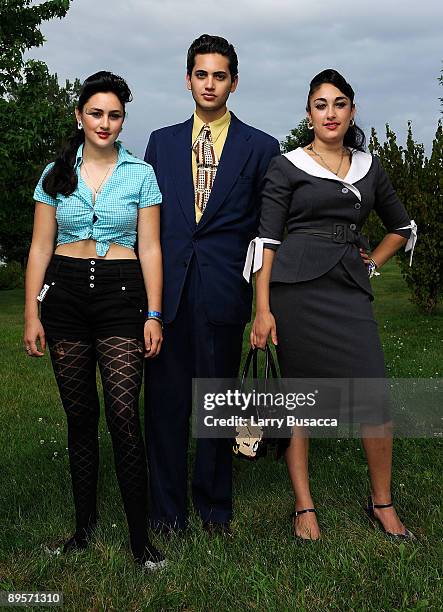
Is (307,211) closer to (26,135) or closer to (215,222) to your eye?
(215,222)

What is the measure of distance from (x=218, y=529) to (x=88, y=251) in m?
1.92

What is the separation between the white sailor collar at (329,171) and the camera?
3965mm

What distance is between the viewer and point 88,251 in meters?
3.73

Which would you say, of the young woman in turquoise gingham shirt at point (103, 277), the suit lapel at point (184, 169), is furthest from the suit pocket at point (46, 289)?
the suit lapel at point (184, 169)

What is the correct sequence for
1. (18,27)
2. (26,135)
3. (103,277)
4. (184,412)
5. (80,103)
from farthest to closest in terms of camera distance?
1. (18,27)
2. (26,135)
3. (184,412)
4. (80,103)
5. (103,277)

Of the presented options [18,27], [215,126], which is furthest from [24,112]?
[215,126]

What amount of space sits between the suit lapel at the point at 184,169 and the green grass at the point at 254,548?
6.22 ft

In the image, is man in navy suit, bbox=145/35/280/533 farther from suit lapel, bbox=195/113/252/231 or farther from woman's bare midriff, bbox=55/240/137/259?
woman's bare midriff, bbox=55/240/137/259

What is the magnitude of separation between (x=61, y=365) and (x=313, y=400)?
153 cm

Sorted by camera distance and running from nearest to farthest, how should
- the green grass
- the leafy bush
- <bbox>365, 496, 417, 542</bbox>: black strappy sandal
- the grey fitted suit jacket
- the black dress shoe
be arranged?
the green grass, the grey fitted suit jacket, <bbox>365, 496, 417, 542</bbox>: black strappy sandal, the black dress shoe, the leafy bush

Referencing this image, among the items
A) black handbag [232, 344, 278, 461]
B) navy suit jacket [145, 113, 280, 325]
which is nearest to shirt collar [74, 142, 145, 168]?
navy suit jacket [145, 113, 280, 325]

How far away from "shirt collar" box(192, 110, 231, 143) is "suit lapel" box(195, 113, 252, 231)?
0.20ft

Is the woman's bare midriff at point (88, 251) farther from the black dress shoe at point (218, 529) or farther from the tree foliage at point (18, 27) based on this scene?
the tree foliage at point (18, 27)

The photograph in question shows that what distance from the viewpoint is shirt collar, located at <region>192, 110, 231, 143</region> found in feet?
13.7
